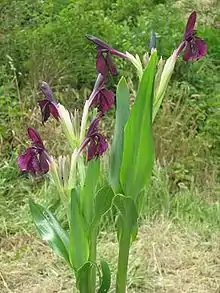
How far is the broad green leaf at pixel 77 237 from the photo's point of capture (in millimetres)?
2719

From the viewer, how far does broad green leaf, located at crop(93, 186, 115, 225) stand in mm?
2758

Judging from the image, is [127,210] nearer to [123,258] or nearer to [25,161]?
[123,258]

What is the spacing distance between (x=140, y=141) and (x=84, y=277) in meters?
0.59

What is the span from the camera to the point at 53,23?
18.4 ft

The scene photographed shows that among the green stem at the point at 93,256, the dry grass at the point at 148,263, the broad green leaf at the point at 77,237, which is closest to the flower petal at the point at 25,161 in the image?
the broad green leaf at the point at 77,237

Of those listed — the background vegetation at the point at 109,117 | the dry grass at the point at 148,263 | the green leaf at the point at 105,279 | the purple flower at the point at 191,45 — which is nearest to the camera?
the purple flower at the point at 191,45

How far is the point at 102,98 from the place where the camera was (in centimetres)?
276

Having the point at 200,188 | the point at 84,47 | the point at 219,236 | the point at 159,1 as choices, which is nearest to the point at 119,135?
A: the point at 219,236

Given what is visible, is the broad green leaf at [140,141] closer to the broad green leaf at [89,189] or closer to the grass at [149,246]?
the broad green leaf at [89,189]

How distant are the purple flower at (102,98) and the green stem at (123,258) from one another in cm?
49

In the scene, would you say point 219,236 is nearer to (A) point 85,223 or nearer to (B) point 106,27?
(A) point 85,223

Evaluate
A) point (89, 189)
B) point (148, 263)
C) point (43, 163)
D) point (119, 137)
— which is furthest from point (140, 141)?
point (148, 263)

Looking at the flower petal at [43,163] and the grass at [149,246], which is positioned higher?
the flower petal at [43,163]

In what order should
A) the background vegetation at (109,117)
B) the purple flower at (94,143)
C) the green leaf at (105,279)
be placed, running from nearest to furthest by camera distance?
the purple flower at (94,143)
the green leaf at (105,279)
the background vegetation at (109,117)
